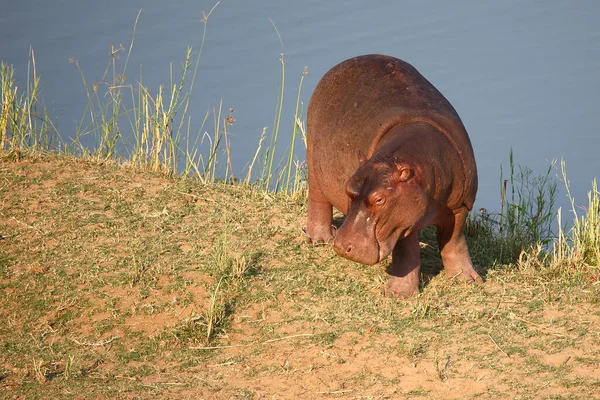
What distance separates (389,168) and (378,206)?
206 millimetres

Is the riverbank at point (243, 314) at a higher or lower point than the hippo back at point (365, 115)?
lower

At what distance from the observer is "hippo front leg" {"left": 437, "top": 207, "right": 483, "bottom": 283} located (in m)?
5.71

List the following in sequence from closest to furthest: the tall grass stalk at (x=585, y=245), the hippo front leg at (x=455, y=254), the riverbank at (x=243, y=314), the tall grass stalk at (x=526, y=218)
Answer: the riverbank at (x=243, y=314)
the hippo front leg at (x=455, y=254)
the tall grass stalk at (x=585, y=245)
the tall grass stalk at (x=526, y=218)

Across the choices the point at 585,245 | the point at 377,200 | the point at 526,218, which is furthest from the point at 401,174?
the point at 526,218

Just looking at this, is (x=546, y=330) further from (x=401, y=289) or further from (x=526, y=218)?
(x=526, y=218)

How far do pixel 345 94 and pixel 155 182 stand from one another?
2.02m

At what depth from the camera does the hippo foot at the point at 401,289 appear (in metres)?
5.54

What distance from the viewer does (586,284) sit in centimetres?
580

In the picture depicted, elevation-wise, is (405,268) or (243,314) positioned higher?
(405,268)

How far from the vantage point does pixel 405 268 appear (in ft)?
18.1

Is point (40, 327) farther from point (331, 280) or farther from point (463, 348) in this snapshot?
point (463, 348)

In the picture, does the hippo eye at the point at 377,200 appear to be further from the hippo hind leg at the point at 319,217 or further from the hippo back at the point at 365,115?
the hippo hind leg at the point at 319,217

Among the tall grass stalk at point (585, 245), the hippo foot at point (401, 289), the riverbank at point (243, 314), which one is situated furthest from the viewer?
the tall grass stalk at point (585, 245)

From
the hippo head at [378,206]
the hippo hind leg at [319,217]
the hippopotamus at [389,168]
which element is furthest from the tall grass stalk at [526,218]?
the hippo head at [378,206]
